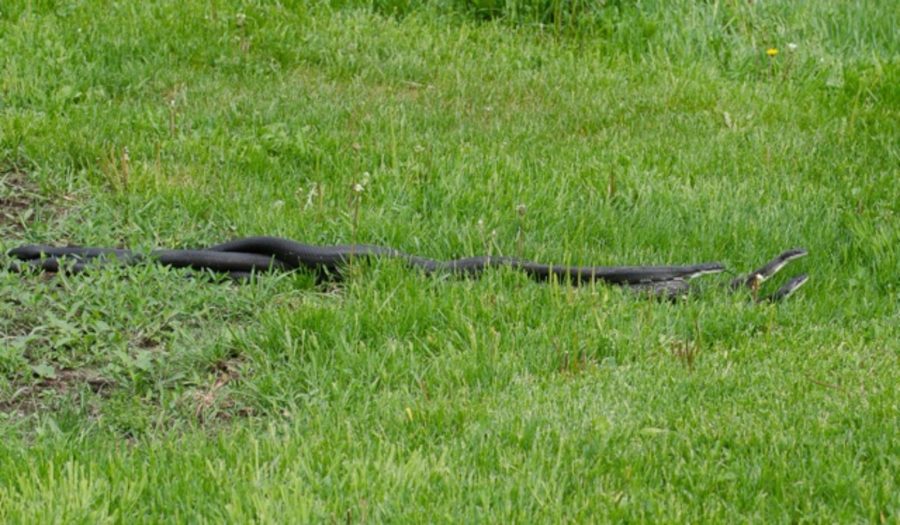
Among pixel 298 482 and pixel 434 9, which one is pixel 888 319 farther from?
pixel 434 9

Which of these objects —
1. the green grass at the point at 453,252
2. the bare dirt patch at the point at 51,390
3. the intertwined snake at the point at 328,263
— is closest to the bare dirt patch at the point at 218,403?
the green grass at the point at 453,252

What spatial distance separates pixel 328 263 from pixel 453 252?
605 millimetres

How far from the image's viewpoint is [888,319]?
516 centimetres

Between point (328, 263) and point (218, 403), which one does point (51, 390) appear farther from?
point (328, 263)

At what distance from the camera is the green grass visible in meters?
3.86

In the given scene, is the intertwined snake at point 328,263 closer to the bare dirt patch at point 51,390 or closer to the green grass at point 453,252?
the green grass at point 453,252

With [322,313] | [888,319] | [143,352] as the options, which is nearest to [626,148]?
[888,319]

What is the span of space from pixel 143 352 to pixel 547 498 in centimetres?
179

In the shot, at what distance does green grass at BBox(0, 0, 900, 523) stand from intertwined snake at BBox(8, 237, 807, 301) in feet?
0.33

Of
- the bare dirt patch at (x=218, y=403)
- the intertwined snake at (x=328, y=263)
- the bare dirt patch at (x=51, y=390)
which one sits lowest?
the bare dirt patch at (x=51, y=390)

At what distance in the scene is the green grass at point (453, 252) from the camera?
3859 mm

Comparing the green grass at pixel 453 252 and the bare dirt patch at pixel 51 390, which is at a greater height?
the green grass at pixel 453 252

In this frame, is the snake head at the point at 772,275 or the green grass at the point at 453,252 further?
the snake head at the point at 772,275

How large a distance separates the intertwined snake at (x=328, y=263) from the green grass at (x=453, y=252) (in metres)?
0.10
